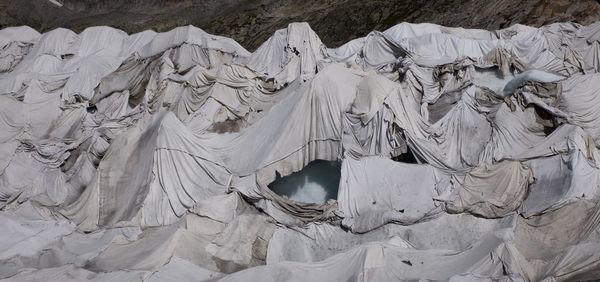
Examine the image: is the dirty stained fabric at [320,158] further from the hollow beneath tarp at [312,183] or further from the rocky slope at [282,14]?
the rocky slope at [282,14]

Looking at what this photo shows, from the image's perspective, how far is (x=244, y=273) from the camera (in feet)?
66.8

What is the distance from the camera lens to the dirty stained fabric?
68.8 ft

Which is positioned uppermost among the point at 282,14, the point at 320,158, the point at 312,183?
the point at 320,158

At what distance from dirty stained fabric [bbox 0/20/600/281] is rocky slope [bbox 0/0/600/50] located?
8859 millimetres

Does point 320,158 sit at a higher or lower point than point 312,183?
higher

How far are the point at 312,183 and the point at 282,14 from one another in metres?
30.4

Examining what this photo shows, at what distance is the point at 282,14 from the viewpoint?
2159 inches

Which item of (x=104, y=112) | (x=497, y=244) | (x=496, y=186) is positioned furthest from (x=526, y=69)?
(x=104, y=112)

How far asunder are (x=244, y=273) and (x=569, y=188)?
286 inches

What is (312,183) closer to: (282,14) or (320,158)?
(320,158)

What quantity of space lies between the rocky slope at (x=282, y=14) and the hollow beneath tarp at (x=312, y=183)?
17117 millimetres

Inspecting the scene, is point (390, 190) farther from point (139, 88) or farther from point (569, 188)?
point (139, 88)

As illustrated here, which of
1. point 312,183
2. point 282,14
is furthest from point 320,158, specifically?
point 282,14

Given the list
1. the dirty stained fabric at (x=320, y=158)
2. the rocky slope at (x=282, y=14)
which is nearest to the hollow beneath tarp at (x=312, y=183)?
the dirty stained fabric at (x=320, y=158)
